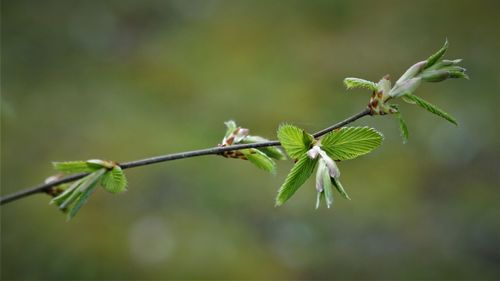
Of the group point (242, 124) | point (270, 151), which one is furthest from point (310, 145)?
point (242, 124)

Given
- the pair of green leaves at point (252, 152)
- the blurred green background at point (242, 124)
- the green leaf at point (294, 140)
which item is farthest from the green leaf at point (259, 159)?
the blurred green background at point (242, 124)

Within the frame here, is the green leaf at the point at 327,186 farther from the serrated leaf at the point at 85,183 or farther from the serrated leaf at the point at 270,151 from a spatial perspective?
the serrated leaf at the point at 85,183

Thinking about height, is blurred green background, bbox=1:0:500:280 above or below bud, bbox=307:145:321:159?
above

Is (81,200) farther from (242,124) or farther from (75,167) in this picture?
(242,124)

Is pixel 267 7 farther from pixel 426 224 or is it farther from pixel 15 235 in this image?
pixel 15 235

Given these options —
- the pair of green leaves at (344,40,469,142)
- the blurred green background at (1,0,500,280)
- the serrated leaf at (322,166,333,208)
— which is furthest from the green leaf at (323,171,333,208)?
the blurred green background at (1,0,500,280)

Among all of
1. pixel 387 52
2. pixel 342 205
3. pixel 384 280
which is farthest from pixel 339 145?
pixel 387 52

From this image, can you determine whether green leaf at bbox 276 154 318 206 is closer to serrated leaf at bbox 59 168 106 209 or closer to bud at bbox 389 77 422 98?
→ bud at bbox 389 77 422 98
